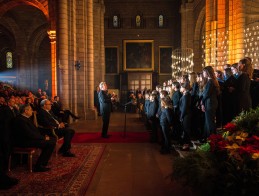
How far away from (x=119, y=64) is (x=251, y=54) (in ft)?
59.4

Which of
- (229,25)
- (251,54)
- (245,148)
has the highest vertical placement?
(229,25)

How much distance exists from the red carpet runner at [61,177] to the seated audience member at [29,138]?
0.29m

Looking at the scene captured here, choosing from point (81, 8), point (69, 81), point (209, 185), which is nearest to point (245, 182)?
point (209, 185)

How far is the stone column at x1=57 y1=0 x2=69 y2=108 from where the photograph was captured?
45.5 ft

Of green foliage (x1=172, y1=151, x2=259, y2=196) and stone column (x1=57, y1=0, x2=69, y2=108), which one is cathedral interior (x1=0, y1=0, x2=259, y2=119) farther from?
green foliage (x1=172, y1=151, x2=259, y2=196)

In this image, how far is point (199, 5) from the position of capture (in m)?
22.2

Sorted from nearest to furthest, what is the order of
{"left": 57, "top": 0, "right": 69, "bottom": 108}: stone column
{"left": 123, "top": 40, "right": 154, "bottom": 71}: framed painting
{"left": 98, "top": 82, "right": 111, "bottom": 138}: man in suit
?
{"left": 98, "top": 82, "right": 111, "bottom": 138}: man in suit
{"left": 57, "top": 0, "right": 69, "bottom": 108}: stone column
{"left": 123, "top": 40, "right": 154, "bottom": 71}: framed painting

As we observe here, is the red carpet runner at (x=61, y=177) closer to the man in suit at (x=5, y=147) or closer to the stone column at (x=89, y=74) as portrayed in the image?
the man in suit at (x=5, y=147)

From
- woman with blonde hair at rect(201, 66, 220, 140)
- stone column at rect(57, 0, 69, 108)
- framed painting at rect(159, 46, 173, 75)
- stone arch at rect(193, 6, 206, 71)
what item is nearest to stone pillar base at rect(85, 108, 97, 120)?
stone column at rect(57, 0, 69, 108)

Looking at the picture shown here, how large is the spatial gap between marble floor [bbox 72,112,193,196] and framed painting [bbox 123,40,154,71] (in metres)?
21.5

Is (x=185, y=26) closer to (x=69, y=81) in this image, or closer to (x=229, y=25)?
(x=229, y=25)

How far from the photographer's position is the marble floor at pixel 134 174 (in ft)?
16.2

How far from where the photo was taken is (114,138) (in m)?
10.2

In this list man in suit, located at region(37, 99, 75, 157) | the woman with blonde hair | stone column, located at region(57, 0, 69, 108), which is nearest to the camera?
the woman with blonde hair
